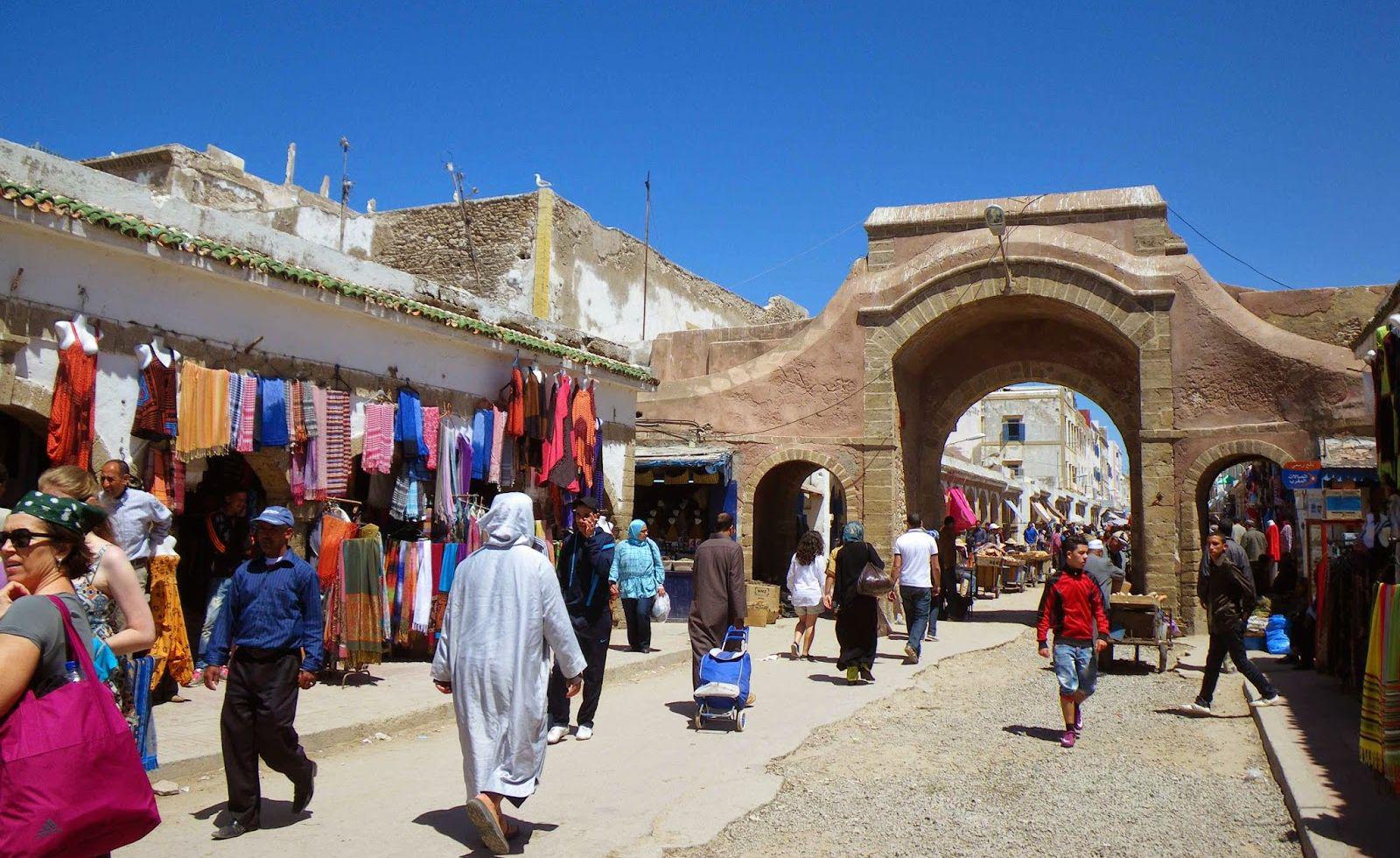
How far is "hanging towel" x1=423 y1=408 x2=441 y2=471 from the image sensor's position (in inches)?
421

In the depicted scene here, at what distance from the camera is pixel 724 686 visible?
7816mm

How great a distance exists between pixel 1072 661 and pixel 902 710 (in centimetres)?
173

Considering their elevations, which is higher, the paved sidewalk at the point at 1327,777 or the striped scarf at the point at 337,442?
the striped scarf at the point at 337,442

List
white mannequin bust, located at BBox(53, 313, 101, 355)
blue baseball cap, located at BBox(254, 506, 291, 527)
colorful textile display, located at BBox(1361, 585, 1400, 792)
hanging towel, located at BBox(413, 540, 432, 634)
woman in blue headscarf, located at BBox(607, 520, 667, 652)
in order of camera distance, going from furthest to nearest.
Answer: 1. woman in blue headscarf, located at BBox(607, 520, 667, 652)
2. hanging towel, located at BBox(413, 540, 432, 634)
3. white mannequin bust, located at BBox(53, 313, 101, 355)
4. blue baseball cap, located at BBox(254, 506, 291, 527)
5. colorful textile display, located at BBox(1361, 585, 1400, 792)

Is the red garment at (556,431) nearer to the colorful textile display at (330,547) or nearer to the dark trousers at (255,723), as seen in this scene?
the colorful textile display at (330,547)

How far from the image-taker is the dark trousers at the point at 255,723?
4949 mm

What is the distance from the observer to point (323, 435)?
9.49m

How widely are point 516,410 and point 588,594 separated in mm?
4767

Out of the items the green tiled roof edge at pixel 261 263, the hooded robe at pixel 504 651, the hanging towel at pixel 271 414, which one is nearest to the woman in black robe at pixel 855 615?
the green tiled roof edge at pixel 261 263

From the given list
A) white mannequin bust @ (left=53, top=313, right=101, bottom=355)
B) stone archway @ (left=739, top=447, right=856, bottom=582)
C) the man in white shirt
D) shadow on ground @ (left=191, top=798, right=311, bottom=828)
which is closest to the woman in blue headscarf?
the man in white shirt

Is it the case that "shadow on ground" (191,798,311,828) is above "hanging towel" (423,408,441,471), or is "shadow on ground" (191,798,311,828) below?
below

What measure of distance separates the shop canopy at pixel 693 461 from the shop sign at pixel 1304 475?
8.50 m

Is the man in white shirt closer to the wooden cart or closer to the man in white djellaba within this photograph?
the wooden cart

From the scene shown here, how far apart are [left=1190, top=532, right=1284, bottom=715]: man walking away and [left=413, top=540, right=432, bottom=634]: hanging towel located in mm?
7015
